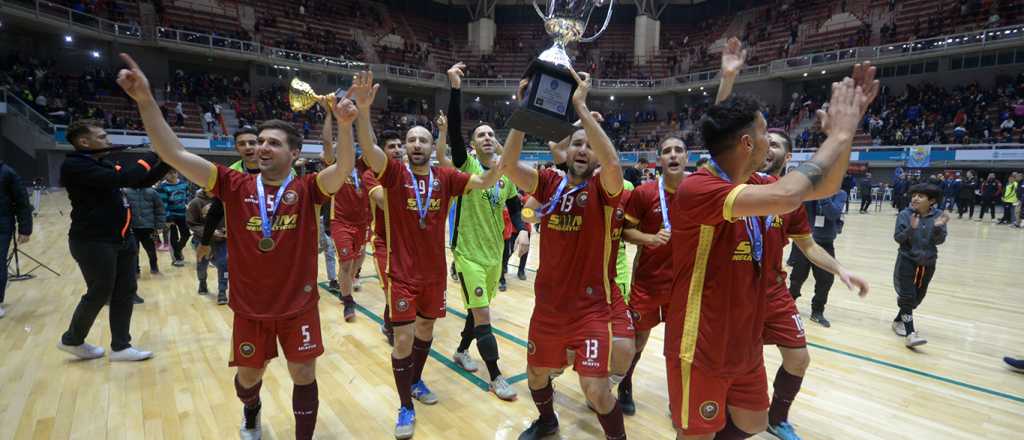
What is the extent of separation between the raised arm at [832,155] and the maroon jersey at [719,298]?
0.43 metres

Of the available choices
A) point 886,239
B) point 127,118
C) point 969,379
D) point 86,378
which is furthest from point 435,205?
point 127,118

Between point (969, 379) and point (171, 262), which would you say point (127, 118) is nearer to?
point (171, 262)

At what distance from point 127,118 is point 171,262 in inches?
688

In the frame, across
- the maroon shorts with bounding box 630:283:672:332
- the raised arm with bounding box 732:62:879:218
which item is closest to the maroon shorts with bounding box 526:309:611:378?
the maroon shorts with bounding box 630:283:672:332

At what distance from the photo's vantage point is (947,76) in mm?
25781

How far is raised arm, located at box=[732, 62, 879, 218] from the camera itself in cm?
163

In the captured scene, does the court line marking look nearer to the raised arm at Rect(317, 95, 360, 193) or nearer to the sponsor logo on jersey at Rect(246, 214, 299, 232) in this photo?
the sponsor logo on jersey at Rect(246, 214, 299, 232)

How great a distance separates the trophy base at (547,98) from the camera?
240 cm

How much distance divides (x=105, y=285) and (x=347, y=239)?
226 cm

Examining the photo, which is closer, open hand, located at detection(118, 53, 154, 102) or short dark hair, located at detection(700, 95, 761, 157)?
short dark hair, located at detection(700, 95, 761, 157)

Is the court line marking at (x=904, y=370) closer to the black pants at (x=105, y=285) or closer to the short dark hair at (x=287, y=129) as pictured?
the short dark hair at (x=287, y=129)

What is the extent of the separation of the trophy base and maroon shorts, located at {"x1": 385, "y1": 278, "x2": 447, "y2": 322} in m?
1.61

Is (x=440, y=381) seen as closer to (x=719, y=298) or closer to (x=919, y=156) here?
(x=719, y=298)

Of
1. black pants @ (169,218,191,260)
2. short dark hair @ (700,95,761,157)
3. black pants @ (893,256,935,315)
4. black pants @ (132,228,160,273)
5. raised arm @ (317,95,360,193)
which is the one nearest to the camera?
short dark hair @ (700,95,761,157)
